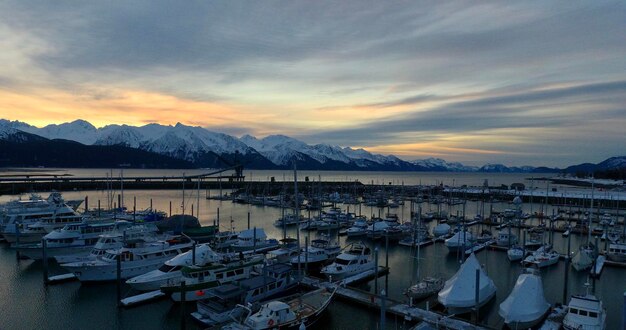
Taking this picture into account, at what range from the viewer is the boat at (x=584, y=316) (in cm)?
1596

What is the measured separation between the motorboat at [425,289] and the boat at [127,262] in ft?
52.5

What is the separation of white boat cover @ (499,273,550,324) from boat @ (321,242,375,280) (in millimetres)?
9282

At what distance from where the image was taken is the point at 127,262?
2467cm

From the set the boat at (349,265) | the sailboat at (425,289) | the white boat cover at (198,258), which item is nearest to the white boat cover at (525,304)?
the sailboat at (425,289)

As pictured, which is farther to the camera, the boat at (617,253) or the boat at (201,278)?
the boat at (617,253)

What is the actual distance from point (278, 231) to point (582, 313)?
34321 millimetres

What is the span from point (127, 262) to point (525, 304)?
73.6 ft

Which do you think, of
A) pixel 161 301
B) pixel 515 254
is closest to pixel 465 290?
pixel 515 254

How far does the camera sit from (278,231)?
4700 centimetres

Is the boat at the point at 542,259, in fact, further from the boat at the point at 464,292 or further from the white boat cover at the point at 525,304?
the white boat cover at the point at 525,304

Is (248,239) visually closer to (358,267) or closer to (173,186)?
(358,267)

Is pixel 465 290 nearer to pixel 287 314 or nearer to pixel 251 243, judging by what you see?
pixel 287 314

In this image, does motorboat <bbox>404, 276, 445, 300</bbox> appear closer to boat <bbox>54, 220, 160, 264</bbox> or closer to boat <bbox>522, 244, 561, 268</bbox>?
boat <bbox>522, 244, 561, 268</bbox>

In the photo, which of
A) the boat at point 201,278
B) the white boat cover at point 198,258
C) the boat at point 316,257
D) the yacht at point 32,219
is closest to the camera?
the boat at point 201,278
